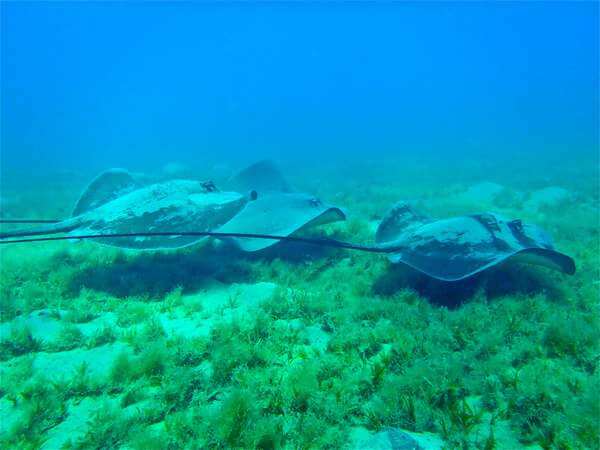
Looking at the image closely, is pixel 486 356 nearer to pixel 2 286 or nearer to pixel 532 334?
pixel 532 334

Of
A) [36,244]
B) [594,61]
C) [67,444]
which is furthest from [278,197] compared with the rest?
[594,61]

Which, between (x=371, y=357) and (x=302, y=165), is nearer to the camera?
(x=371, y=357)

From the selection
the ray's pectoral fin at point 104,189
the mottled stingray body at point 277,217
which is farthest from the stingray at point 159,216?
the ray's pectoral fin at point 104,189

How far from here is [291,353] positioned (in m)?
3.41

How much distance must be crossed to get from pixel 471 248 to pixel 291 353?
7.96 feet

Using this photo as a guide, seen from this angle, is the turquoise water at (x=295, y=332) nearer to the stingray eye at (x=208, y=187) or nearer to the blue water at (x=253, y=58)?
the stingray eye at (x=208, y=187)

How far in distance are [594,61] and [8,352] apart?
213 m

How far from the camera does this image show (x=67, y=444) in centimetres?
246

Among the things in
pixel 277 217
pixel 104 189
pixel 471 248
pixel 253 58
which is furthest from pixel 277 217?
pixel 253 58

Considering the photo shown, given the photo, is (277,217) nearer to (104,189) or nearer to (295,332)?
(295,332)

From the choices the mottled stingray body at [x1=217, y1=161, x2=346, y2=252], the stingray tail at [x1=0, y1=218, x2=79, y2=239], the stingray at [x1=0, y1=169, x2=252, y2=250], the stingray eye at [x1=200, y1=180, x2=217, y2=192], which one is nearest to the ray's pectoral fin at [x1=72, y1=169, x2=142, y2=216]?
the stingray at [x1=0, y1=169, x2=252, y2=250]

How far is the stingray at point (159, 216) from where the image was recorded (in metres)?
4.74

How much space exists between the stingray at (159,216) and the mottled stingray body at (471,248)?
8.69 feet

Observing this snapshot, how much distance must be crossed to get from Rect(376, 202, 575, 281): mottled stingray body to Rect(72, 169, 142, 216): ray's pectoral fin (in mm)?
5031
